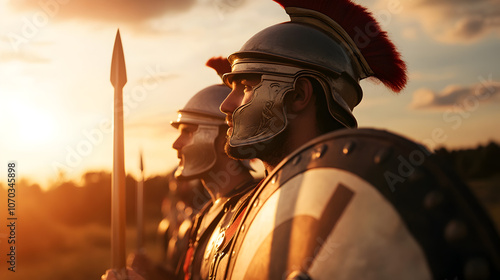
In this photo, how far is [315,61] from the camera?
2.65m

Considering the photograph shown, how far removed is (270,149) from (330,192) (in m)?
1.07

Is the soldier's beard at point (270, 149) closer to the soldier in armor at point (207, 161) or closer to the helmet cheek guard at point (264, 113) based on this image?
the helmet cheek guard at point (264, 113)

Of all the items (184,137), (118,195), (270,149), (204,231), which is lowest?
(204,231)

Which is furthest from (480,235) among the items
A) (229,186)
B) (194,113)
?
(194,113)

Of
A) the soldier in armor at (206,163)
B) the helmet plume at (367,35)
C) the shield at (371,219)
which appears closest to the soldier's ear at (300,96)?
the helmet plume at (367,35)

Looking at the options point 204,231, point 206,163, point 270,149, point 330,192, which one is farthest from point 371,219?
point 206,163

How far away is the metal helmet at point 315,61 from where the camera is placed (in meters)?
2.68

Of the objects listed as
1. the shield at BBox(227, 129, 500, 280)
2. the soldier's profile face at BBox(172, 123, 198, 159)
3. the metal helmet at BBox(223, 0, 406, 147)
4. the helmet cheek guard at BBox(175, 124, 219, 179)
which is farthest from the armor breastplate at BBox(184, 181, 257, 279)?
the shield at BBox(227, 129, 500, 280)

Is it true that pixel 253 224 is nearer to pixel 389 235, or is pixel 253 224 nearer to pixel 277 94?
pixel 389 235

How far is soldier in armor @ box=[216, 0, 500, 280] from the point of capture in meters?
1.42

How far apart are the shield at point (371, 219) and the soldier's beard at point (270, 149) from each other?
0.74 meters

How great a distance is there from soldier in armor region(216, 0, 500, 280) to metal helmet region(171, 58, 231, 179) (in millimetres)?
2513

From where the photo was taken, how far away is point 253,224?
80.6 inches

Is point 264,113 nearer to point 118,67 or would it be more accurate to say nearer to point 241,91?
point 241,91
